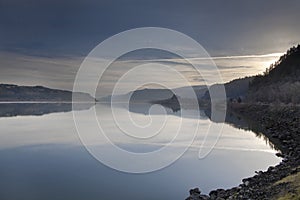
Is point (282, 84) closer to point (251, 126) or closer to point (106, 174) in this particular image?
point (251, 126)

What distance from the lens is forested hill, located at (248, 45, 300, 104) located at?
95300mm

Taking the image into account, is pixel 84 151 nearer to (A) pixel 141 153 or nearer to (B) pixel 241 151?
(A) pixel 141 153

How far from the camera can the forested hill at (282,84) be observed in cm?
9530

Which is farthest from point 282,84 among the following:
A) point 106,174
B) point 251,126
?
point 106,174

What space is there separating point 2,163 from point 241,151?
20.5 meters

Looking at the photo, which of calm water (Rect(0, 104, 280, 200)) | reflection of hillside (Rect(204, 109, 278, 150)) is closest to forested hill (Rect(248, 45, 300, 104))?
reflection of hillside (Rect(204, 109, 278, 150))

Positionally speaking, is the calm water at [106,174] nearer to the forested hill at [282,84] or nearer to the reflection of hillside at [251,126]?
the reflection of hillside at [251,126]

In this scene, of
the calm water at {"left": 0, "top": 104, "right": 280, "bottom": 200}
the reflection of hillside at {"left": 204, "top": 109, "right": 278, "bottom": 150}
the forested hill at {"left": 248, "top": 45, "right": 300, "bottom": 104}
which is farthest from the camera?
the forested hill at {"left": 248, "top": 45, "right": 300, "bottom": 104}

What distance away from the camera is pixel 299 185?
1416cm

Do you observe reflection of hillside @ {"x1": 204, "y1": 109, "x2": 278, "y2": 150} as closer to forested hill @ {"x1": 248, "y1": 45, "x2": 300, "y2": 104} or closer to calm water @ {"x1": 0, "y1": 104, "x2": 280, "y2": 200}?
calm water @ {"x1": 0, "y1": 104, "x2": 280, "y2": 200}

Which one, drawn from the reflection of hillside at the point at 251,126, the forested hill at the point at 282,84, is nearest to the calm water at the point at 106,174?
the reflection of hillside at the point at 251,126

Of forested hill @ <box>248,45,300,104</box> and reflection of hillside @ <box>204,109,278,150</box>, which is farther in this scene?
forested hill @ <box>248,45,300,104</box>

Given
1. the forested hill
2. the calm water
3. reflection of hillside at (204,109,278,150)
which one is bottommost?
the calm water

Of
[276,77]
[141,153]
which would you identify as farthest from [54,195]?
[276,77]
